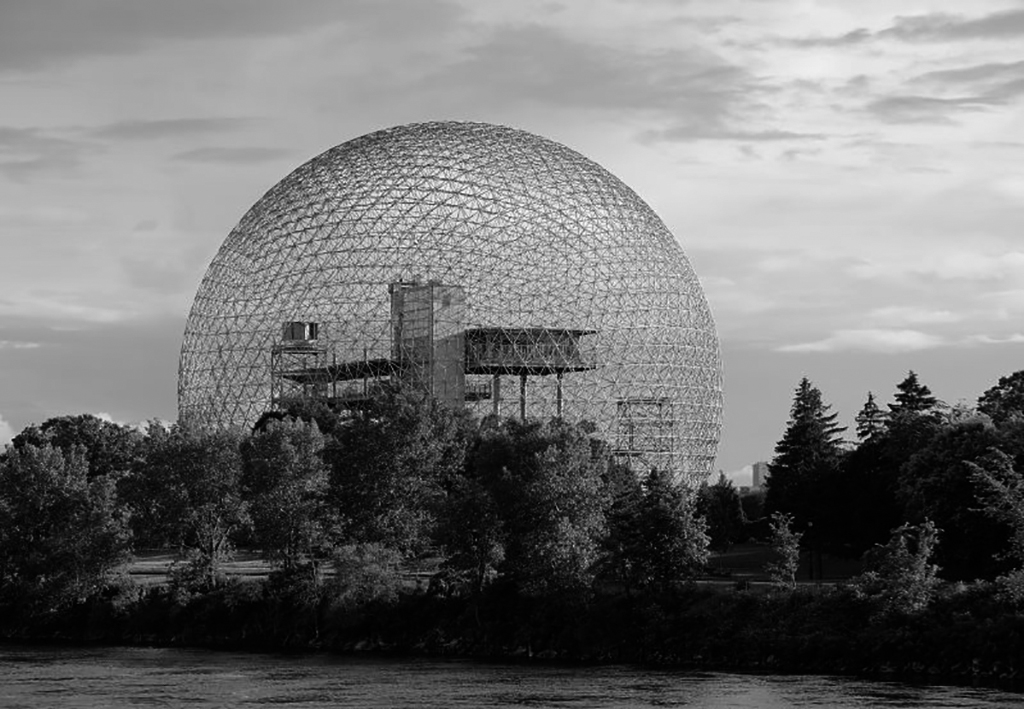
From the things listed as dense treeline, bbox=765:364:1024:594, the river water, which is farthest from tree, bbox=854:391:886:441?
the river water

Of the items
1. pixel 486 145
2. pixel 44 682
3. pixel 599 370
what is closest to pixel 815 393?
pixel 599 370

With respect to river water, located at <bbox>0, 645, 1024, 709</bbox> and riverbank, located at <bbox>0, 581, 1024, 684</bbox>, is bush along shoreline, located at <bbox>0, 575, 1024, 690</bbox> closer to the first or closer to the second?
riverbank, located at <bbox>0, 581, 1024, 684</bbox>

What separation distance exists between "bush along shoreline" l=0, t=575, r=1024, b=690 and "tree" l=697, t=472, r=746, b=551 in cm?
3122

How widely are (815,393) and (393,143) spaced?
33.4 metres

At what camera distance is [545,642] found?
199 ft

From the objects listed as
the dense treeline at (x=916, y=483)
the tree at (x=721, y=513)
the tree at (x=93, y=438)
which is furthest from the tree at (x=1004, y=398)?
the tree at (x=93, y=438)

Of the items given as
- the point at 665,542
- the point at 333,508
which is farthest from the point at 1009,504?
the point at 333,508

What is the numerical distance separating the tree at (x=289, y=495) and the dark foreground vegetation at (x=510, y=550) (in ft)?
0.36

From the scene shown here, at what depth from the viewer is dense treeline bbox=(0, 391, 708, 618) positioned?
6384 centimetres

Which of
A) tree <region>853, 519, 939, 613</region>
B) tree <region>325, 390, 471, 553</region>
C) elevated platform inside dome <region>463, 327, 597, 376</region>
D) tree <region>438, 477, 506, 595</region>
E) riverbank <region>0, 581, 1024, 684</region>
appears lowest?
riverbank <region>0, 581, 1024, 684</region>

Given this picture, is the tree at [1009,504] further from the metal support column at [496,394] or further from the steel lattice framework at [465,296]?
the metal support column at [496,394]

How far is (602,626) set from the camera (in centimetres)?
5981

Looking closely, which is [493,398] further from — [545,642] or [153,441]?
[545,642]

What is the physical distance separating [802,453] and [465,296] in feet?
72.4
